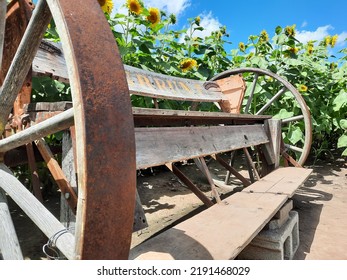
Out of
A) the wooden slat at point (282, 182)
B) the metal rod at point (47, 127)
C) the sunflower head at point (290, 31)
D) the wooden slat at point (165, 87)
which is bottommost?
the wooden slat at point (282, 182)

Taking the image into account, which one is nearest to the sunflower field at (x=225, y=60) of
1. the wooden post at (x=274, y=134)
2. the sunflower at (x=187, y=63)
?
the sunflower at (x=187, y=63)

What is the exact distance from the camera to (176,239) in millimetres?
1113

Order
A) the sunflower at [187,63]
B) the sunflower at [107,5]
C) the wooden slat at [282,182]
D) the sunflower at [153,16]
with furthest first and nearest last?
the sunflower at [187,63] → the sunflower at [153,16] → the sunflower at [107,5] → the wooden slat at [282,182]

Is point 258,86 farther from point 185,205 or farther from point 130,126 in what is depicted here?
point 130,126

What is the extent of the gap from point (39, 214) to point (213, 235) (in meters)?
0.64

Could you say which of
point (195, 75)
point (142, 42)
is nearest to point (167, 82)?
point (142, 42)

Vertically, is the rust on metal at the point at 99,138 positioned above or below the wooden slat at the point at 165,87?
below

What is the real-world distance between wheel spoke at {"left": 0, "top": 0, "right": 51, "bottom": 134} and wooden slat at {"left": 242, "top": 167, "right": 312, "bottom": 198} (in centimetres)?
144

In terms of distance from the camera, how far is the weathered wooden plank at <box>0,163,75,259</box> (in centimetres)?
72

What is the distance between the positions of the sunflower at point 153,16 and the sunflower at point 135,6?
0.22 m

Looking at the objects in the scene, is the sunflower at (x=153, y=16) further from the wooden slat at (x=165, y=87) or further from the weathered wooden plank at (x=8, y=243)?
the weathered wooden plank at (x=8, y=243)

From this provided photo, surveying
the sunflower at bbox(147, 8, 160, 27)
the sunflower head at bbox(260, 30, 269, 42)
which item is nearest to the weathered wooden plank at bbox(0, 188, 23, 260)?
the sunflower at bbox(147, 8, 160, 27)

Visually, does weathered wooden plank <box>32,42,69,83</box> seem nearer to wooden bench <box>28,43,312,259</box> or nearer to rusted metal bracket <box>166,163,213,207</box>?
wooden bench <box>28,43,312,259</box>

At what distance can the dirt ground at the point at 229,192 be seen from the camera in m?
2.02
